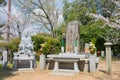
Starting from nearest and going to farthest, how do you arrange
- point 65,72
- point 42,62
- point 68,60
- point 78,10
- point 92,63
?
Result: point 92,63, point 65,72, point 68,60, point 42,62, point 78,10

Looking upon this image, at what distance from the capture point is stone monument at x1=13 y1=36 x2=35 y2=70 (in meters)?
A: 11.0

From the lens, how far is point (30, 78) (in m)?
8.99

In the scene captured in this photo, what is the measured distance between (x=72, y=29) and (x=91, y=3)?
11633mm

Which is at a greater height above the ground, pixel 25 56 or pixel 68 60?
pixel 25 56

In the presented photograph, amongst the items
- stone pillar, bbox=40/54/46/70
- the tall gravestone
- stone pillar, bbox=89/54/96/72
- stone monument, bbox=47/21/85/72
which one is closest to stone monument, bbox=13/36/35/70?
stone pillar, bbox=40/54/46/70

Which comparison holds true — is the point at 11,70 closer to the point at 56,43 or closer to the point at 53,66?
the point at 53,66

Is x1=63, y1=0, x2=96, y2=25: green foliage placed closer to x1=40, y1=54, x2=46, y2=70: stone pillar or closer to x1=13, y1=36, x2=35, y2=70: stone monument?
x1=13, y1=36, x2=35, y2=70: stone monument

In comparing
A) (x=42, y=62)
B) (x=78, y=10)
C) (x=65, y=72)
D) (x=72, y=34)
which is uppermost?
(x=78, y=10)

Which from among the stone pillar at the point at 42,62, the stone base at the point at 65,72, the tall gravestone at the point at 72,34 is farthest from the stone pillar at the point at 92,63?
the tall gravestone at the point at 72,34

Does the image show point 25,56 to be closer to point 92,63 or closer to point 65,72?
point 65,72

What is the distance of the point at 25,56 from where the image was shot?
36.1 ft

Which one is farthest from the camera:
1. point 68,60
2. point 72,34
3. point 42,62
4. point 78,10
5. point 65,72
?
point 78,10

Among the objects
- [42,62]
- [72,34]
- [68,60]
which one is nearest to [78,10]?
[72,34]

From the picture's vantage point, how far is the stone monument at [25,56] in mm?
10969
